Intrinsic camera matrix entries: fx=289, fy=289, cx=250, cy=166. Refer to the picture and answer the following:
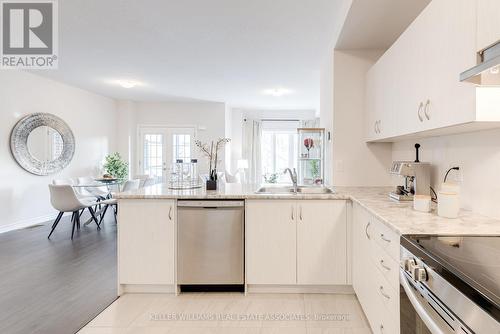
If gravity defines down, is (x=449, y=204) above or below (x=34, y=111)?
below

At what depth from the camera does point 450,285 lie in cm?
83

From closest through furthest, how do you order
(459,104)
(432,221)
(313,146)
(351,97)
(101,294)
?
1. (459,104)
2. (432,221)
3. (101,294)
4. (351,97)
5. (313,146)

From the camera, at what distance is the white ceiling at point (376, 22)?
2133 mm

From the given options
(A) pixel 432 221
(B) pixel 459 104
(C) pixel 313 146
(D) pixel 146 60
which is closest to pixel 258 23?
(C) pixel 313 146

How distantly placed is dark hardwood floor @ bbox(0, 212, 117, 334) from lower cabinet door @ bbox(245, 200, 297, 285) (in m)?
1.26

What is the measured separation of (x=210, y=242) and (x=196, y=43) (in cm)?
250

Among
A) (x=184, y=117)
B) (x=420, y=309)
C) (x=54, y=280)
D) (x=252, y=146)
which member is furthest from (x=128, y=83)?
(x=420, y=309)

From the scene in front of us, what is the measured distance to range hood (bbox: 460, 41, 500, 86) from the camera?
3.24 feet

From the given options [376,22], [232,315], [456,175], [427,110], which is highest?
[376,22]

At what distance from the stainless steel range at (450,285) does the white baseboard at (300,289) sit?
1.27m

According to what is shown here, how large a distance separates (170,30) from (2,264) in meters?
3.14

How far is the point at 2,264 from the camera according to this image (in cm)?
311

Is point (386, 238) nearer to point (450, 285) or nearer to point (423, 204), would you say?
point (423, 204)

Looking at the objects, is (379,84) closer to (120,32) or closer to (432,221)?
(432,221)
